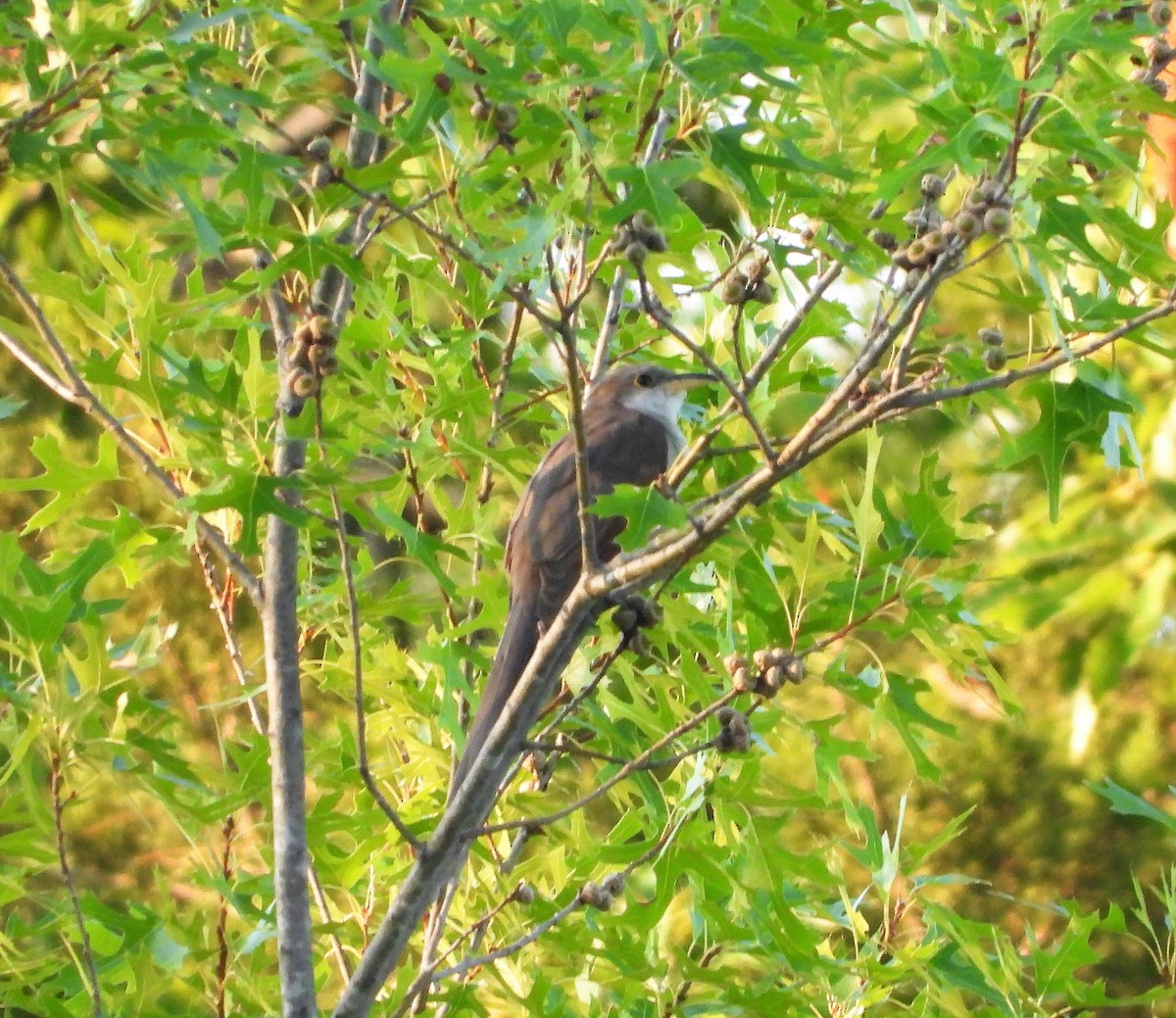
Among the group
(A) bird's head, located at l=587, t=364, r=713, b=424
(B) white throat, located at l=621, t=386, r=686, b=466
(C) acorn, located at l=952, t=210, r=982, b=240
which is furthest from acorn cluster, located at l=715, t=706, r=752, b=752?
(B) white throat, located at l=621, t=386, r=686, b=466

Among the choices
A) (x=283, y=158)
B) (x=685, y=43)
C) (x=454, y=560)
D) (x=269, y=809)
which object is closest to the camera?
(x=685, y=43)

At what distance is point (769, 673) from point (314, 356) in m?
0.95

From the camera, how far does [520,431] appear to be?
7.99 m

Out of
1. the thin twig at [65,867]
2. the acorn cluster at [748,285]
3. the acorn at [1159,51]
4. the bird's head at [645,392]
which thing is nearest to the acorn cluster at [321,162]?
the acorn cluster at [748,285]

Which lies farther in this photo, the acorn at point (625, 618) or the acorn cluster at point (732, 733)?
the acorn at point (625, 618)

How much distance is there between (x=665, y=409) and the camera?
17.4ft

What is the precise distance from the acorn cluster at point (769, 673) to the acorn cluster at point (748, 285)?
24.5 inches

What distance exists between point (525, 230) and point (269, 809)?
1.58m

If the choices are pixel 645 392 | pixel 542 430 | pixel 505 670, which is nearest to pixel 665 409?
pixel 645 392

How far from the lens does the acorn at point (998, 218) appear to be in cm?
257

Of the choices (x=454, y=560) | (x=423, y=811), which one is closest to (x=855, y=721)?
(x=454, y=560)

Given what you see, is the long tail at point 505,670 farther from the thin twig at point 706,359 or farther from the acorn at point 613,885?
the thin twig at point 706,359

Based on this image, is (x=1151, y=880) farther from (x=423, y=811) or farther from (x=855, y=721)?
(x=423, y=811)

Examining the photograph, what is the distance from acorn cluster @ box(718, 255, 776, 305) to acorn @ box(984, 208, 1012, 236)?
0.51 m
